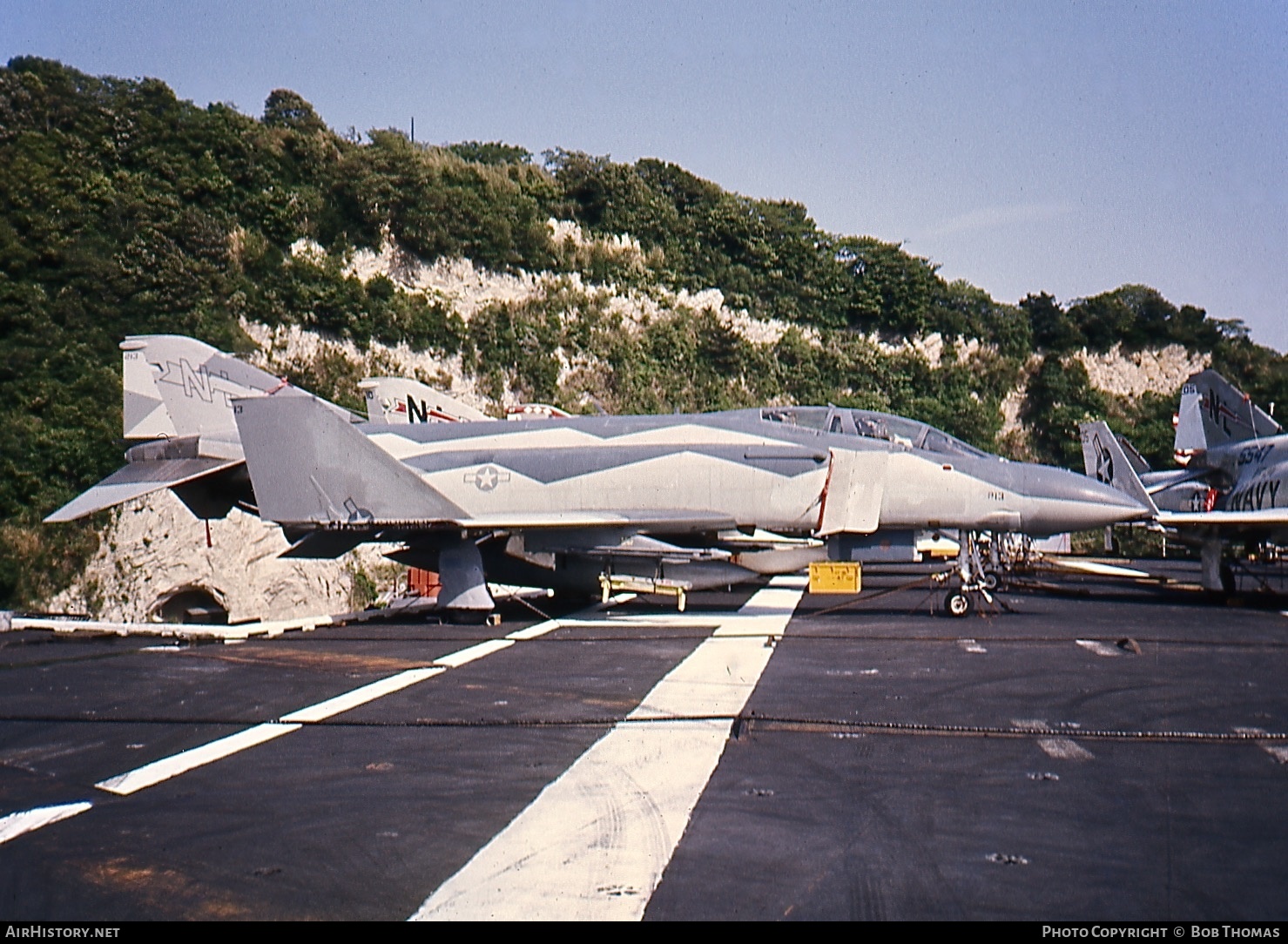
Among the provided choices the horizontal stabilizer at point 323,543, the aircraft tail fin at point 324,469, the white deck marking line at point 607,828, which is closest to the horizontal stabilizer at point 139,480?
the aircraft tail fin at point 324,469

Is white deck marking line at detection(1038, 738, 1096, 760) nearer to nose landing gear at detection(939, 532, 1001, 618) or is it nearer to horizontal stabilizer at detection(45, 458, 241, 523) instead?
nose landing gear at detection(939, 532, 1001, 618)

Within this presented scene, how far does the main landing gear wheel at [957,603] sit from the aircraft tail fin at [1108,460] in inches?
353

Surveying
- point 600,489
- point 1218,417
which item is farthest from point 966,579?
point 1218,417

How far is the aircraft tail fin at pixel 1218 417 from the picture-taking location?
2298 centimetres

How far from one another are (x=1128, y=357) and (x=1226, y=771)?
4648cm

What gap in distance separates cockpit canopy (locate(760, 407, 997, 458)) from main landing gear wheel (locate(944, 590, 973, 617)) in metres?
2.00

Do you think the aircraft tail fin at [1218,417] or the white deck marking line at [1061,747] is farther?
the aircraft tail fin at [1218,417]

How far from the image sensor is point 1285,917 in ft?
11.6

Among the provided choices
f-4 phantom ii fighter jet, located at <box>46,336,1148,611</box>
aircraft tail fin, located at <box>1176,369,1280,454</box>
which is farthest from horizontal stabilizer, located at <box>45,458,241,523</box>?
aircraft tail fin, located at <box>1176,369,1280,454</box>

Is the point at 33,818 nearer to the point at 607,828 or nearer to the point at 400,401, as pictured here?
the point at 607,828

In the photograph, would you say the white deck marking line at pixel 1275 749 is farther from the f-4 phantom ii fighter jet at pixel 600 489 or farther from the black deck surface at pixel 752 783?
the f-4 phantom ii fighter jet at pixel 600 489

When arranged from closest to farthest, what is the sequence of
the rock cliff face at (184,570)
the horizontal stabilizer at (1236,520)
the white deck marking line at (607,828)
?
1. the white deck marking line at (607,828)
2. the horizontal stabilizer at (1236,520)
3. the rock cliff face at (184,570)

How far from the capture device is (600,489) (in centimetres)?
1466

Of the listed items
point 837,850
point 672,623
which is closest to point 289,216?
point 672,623
